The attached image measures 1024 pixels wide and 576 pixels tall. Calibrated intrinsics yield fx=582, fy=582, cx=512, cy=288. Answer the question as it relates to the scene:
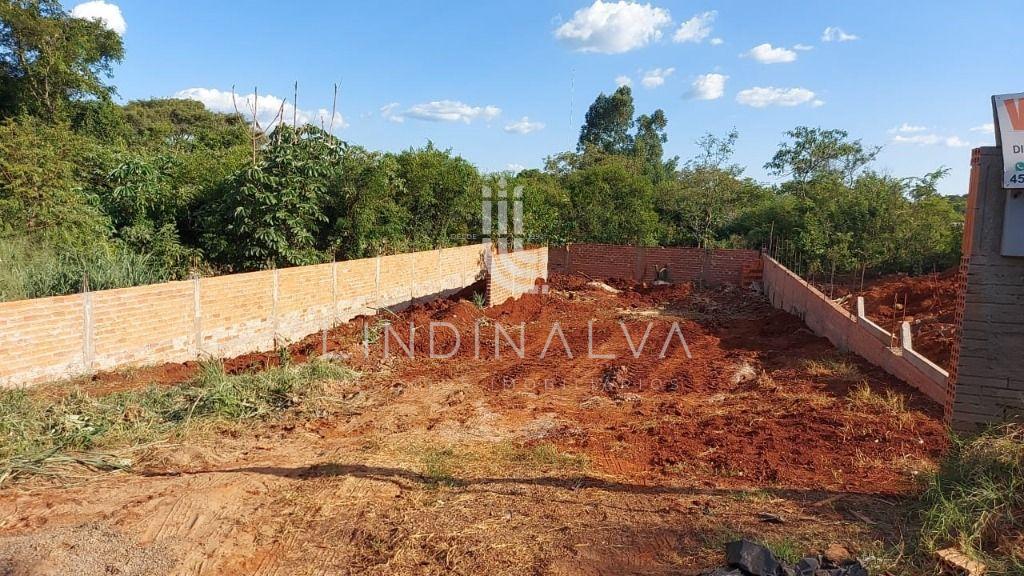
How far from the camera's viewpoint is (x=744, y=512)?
3973 mm

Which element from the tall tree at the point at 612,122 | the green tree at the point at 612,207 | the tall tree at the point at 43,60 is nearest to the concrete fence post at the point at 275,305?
the green tree at the point at 612,207

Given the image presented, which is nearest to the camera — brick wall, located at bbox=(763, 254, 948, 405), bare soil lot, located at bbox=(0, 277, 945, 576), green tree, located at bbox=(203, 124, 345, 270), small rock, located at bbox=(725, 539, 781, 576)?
small rock, located at bbox=(725, 539, 781, 576)

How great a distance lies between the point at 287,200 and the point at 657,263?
1221 centimetres

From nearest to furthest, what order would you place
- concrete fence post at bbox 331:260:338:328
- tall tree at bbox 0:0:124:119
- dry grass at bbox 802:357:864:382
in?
dry grass at bbox 802:357:864:382 < concrete fence post at bbox 331:260:338:328 < tall tree at bbox 0:0:124:119

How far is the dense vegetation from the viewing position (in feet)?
33.6

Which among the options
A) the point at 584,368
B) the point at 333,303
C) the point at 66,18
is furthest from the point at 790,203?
the point at 66,18

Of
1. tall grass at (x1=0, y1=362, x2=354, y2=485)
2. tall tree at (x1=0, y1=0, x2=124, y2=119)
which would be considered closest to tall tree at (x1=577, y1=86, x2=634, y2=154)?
tall tree at (x1=0, y1=0, x2=124, y2=119)

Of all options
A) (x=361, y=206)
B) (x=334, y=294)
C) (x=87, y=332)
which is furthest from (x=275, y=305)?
(x=361, y=206)

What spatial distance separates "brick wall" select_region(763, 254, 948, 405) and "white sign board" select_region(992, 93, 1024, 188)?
280 centimetres

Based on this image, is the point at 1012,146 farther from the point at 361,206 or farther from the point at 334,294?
the point at 361,206

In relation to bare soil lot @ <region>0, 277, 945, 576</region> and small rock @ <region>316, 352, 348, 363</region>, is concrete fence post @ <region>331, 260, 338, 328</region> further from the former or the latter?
bare soil lot @ <region>0, 277, 945, 576</region>

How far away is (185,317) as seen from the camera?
25.9 ft

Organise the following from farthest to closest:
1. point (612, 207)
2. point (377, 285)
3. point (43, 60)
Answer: point (612, 207)
point (43, 60)
point (377, 285)

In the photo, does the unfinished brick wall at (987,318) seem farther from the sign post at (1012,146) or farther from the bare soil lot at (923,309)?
the bare soil lot at (923,309)
